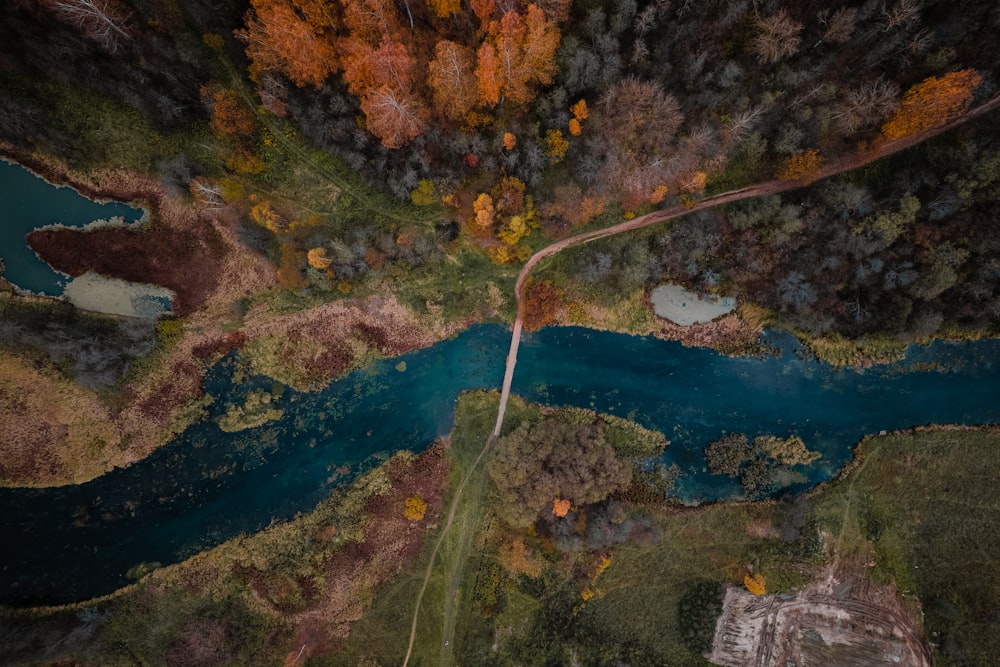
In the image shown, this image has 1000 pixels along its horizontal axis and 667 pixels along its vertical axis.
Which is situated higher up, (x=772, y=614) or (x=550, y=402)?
(x=550, y=402)

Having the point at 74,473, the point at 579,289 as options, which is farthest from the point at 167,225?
the point at 579,289

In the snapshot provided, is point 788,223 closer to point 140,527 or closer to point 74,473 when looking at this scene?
point 140,527

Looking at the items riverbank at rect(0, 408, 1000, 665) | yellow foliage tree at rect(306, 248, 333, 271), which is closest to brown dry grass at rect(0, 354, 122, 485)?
riverbank at rect(0, 408, 1000, 665)

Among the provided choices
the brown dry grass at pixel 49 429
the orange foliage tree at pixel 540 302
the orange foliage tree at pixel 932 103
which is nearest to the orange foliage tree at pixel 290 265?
the brown dry grass at pixel 49 429

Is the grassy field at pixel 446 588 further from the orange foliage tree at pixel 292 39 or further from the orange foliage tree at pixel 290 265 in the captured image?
the orange foliage tree at pixel 292 39

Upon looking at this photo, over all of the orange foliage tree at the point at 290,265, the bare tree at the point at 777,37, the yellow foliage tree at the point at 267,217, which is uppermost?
the bare tree at the point at 777,37

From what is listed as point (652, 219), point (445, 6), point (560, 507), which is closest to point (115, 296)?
point (445, 6)
